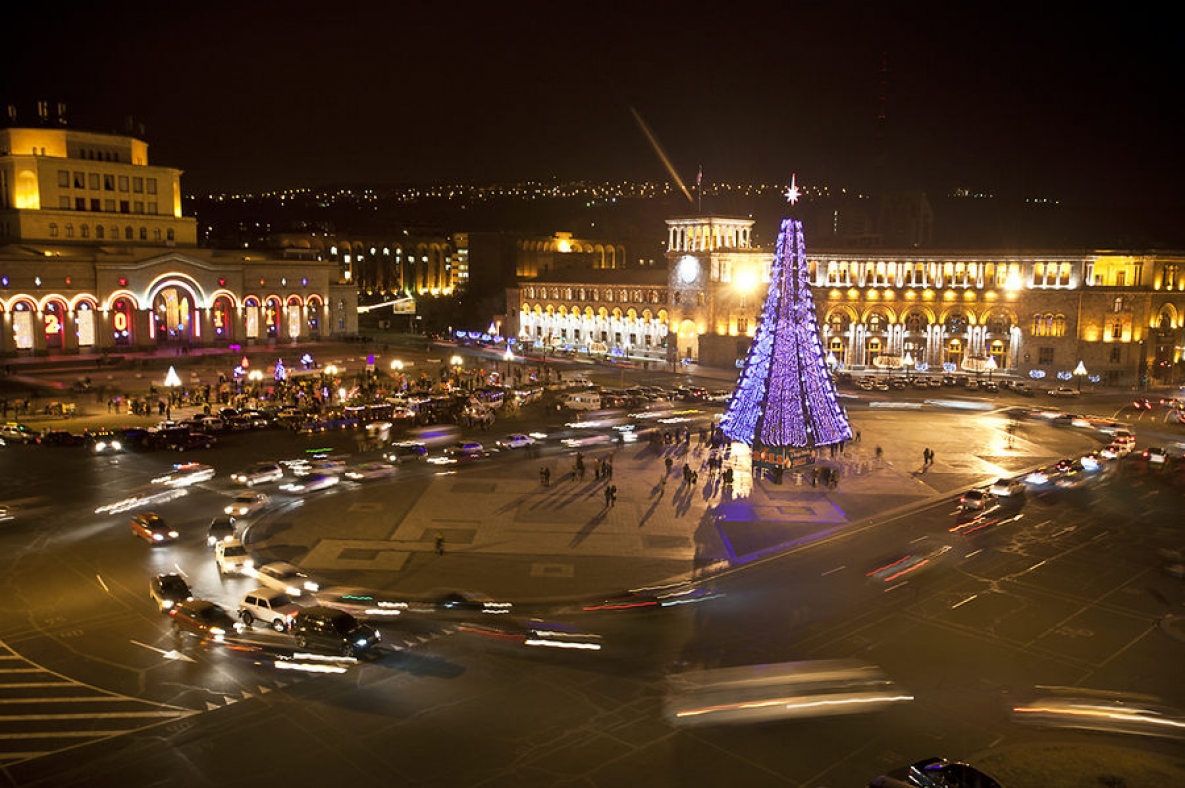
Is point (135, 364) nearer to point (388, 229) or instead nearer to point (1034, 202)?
point (1034, 202)

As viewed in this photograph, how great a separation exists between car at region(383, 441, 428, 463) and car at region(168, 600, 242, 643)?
1794 centimetres

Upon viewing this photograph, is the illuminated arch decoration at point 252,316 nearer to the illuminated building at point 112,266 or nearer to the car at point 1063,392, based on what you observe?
the illuminated building at point 112,266

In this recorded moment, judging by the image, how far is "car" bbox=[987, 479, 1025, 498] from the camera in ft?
108

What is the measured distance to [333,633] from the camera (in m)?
18.3

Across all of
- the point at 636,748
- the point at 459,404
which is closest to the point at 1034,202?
the point at 459,404

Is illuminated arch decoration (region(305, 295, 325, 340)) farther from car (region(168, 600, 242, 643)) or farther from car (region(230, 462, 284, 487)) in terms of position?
car (region(168, 600, 242, 643))

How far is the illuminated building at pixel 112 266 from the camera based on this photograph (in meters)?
60.7

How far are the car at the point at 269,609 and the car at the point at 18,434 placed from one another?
25.6 metres

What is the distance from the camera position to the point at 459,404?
5147 cm

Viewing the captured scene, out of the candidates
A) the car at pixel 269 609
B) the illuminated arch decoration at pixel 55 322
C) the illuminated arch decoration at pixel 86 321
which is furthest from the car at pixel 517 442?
the illuminated arch decoration at pixel 55 322

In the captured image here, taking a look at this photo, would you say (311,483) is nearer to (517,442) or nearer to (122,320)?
(517,442)

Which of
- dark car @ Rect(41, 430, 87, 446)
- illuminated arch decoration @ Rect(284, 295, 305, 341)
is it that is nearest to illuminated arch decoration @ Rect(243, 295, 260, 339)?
illuminated arch decoration @ Rect(284, 295, 305, 341)

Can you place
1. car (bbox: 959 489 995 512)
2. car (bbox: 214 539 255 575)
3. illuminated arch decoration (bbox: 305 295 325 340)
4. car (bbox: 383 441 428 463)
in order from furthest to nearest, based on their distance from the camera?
illuminated arch decoration (bbox: 305 295 325 340) < car (bbox: 383 441 428 463) < car (bbox: 959 489 995 512) < car (bbox: 214 539 255 575)

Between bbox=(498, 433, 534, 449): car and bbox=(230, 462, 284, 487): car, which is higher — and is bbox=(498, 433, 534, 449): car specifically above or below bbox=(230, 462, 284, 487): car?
above
